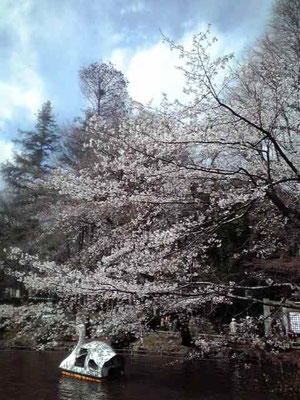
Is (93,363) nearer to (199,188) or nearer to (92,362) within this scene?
(92,362)

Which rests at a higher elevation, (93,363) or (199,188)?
(199,188)

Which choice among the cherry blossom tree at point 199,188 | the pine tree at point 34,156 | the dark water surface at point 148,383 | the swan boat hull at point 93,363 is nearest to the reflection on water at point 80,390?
the dark water surface at point 148,383

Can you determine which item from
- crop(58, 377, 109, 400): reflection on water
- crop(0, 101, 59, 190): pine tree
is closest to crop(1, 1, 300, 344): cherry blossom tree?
crop(58, 377, 109, 400): reflection on water

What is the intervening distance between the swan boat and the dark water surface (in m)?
0.26

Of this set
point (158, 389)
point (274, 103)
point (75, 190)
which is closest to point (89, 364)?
point (158, 389)

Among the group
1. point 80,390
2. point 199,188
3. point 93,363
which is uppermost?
point 199,188

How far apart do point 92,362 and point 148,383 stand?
1.84 metres

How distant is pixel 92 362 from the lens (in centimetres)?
1122

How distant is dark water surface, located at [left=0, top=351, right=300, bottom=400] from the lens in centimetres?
917

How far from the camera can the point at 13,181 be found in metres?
25.0

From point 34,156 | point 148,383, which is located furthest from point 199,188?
point 34,156

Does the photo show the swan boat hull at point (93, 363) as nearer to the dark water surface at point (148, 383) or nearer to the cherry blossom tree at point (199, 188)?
the dark water surface at point (148, 383)

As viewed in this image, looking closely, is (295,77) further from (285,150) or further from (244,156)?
(244,156)

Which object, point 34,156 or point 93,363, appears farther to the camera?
point 34,156
